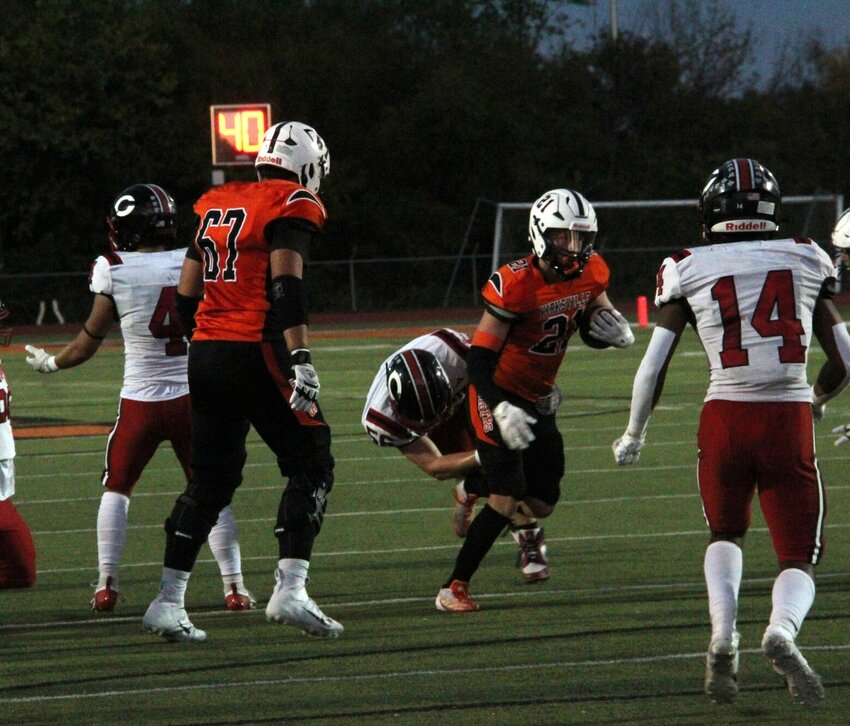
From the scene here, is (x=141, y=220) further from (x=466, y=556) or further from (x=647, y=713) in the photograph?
(x=647, y=713)

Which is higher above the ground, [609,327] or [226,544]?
[609,327]

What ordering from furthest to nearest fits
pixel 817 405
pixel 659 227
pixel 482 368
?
Answer: 1. pixel 659 227
2. pixel 482 368
3. pixel 817 405

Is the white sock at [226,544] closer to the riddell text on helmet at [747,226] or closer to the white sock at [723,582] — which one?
the white sock at [723,582]

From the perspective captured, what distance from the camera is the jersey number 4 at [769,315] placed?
5.10 meters

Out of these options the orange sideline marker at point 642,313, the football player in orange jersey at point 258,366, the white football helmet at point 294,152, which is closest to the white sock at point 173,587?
the football player in orange jersey at point 258,366

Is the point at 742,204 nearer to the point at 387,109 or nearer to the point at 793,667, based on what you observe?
the point at 793,667

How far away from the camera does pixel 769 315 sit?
5109 mm

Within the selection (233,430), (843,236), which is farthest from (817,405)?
(843,236)

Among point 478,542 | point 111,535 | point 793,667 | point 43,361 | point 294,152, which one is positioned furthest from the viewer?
point 43,361

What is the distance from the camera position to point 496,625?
640 cm

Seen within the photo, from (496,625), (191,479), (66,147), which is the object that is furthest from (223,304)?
(66,147)

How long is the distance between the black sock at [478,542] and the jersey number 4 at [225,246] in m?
1.53

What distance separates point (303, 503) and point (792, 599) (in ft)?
6.40

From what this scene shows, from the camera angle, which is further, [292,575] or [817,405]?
[292,575]
